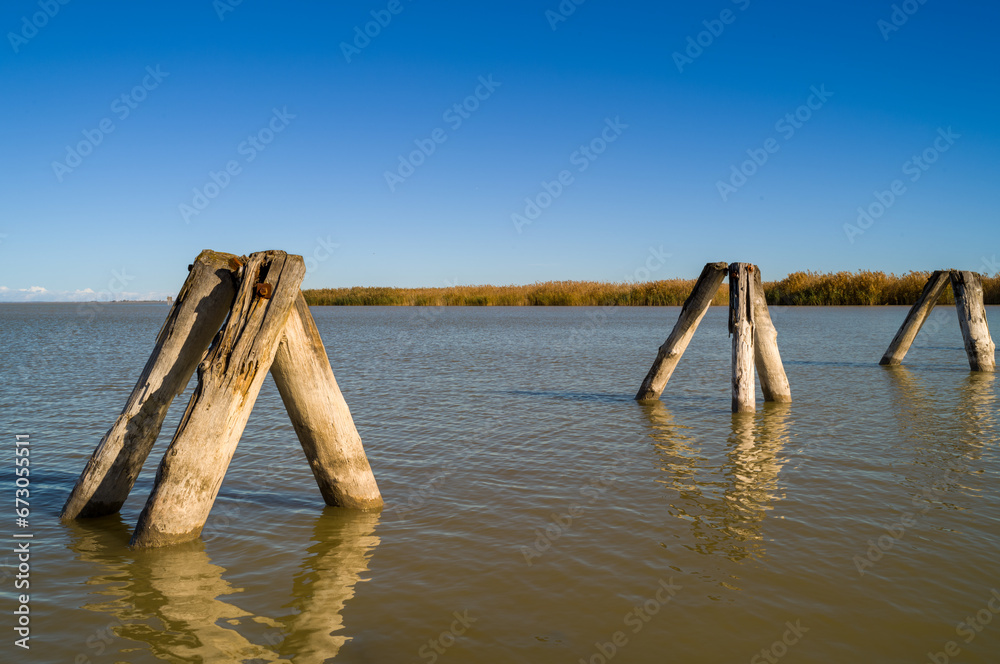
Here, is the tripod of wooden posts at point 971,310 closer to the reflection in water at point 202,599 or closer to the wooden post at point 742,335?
the wooden post at point 742,335

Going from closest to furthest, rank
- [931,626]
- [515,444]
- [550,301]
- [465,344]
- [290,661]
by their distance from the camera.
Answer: [290,661], [931,626], [515,444], [465,344], [550,301]

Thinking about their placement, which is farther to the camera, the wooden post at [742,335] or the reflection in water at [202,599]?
the wooden post at [742,335]

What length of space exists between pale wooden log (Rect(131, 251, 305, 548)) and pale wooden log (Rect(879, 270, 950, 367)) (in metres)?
14.3

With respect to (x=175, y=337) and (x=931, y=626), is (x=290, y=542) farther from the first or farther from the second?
(x=931, y=626)

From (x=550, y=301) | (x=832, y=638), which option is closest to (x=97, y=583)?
(x=832, y=638)

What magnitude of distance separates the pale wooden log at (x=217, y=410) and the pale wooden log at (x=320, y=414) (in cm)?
28

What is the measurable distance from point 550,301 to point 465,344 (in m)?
38.1

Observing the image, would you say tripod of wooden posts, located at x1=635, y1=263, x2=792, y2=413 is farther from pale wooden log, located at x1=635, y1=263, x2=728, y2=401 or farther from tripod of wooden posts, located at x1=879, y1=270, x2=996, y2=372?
tripod of wooden posts, located at x1=879, y1=270, x2=996, y2=372

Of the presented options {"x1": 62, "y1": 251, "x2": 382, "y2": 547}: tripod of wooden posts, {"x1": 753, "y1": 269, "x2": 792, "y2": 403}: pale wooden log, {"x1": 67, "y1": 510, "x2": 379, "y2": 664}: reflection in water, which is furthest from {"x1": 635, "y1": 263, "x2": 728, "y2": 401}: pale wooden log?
{"x1": 67, "y1": 510, "x2": 379, "y2": 664}: reflection in water

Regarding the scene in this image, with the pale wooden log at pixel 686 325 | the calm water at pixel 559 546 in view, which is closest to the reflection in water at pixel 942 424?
the calm water at pixel 559 546

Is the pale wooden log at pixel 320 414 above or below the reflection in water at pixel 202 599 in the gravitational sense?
above

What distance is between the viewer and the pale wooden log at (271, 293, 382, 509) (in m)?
4.86

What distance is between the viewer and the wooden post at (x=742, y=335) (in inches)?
363

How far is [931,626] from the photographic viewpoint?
3471mm
